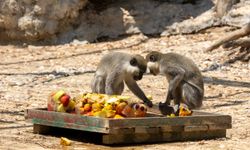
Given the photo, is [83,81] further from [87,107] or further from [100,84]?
[87,107]

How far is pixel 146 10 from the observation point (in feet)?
66.4

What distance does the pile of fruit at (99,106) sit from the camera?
910 cm

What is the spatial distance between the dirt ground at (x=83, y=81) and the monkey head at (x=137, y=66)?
4.81ft

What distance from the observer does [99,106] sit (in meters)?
9.27

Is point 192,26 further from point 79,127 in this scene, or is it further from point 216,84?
point 79,127

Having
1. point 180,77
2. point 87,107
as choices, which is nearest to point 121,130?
point 87,107

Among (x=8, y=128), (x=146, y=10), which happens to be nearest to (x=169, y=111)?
(x=8, y=128)

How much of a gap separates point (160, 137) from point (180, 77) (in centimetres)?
182

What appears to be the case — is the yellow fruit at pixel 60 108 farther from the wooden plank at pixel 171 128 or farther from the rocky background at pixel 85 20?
the rocky background at pixel 85 20

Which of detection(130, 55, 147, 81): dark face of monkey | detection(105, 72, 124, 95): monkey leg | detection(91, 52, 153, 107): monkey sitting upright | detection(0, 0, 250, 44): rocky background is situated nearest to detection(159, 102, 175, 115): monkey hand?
detection(91, 52, 153, 107): monkey sitting upright

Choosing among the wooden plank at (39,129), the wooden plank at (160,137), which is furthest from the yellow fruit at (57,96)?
the wooden plank at (160,137)

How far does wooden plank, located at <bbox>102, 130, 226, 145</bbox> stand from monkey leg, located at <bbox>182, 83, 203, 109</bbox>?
1.47m

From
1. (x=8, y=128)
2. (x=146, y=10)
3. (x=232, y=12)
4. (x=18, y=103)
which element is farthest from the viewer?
(x=146, y=10)

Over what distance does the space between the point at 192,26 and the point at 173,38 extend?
634 millimetres
